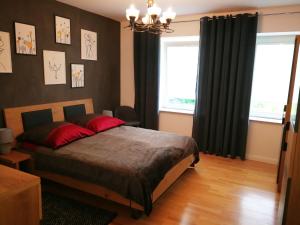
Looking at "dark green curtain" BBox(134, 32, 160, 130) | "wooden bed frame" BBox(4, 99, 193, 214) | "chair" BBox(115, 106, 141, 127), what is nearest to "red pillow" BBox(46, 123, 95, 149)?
"wooden bed frame" BBox(4, 99, 193, 214)

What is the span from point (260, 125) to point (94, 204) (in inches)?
115

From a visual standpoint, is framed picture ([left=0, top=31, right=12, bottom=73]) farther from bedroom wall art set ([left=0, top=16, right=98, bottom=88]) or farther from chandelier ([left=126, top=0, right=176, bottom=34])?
chandelier ([left=126, top=0, right=176, bottom=34])

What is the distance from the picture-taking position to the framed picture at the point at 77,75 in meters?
3.92

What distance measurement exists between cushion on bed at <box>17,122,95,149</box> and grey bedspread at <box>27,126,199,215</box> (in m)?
0.08

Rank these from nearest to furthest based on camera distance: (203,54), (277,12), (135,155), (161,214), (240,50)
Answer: (161,214)
(135,155)
(277,12)
(240,50)
(203,54)

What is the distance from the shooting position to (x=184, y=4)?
3.52 metres

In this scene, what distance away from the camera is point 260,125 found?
3.93m

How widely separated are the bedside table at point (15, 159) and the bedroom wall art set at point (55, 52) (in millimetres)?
1046

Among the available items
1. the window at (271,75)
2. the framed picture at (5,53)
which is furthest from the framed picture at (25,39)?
the window at (271,75)

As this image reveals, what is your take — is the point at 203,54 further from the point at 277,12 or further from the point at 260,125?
→ the point at 260,125

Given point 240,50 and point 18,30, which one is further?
point 240,50

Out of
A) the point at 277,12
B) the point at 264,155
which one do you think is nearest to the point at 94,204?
the point at 264,155

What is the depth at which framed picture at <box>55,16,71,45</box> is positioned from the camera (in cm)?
355

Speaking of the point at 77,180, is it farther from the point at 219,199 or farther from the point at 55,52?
the point at 55,52
